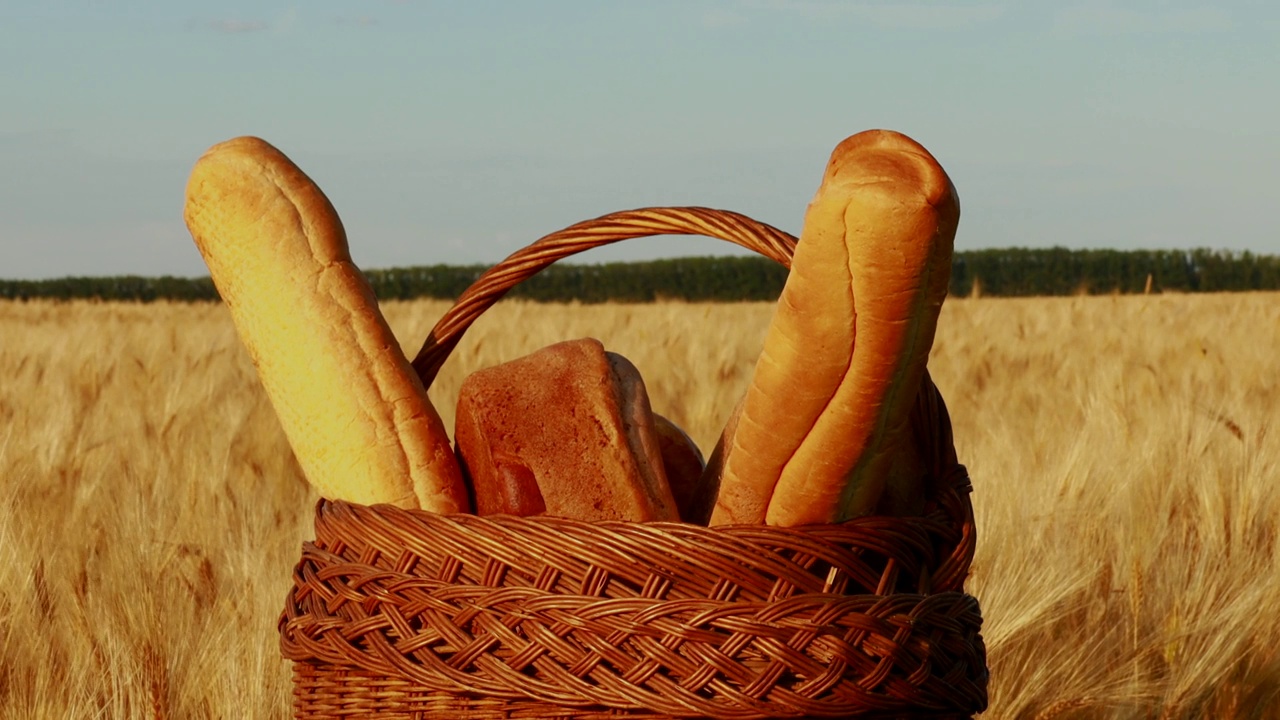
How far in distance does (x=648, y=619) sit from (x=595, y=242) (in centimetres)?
48

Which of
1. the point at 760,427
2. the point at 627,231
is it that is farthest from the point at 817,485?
the point at 627,231

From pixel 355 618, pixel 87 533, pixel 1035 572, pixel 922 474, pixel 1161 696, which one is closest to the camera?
pixel 355 618

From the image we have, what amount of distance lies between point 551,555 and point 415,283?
2505 cm

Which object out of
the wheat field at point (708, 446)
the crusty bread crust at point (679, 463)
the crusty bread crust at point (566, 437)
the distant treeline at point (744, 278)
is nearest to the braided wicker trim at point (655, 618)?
the crusty bread crust at point (566, 437)

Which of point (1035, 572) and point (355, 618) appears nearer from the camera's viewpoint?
point (355, 618)

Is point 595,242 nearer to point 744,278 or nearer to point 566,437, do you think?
point 566,437

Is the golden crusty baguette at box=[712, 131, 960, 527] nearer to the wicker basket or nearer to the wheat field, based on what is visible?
the wicker basket

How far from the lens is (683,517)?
4.36 feet

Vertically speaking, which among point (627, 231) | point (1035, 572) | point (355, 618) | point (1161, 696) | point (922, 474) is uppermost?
point (627, 231)

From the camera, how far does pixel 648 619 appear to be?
3.32ft

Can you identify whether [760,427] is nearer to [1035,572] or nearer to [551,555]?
[551,555]

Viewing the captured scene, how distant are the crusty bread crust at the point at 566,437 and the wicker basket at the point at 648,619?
0.13 metres

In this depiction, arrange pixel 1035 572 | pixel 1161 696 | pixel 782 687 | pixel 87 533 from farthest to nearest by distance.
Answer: pixel 87 533, pixel 1035 572, pixel 1161 696, pixel 782 687

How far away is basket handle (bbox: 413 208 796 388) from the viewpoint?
4.07 feet
